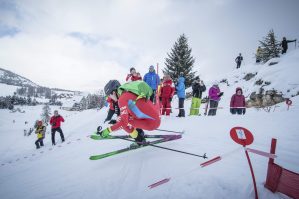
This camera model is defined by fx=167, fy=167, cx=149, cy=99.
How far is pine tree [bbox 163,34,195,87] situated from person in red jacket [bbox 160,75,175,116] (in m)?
14.7

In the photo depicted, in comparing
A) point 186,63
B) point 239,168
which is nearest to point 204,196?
point 239,168

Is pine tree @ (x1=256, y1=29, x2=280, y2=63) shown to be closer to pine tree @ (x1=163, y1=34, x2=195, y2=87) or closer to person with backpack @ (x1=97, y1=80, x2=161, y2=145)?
pine tree @ (x1=163, y1=34, x2=195, y2=87)

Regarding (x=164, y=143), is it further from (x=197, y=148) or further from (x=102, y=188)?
(x=102, y=188)

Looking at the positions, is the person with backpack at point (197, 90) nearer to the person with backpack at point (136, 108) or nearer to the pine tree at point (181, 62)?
the person with backpack at point (136, 108)

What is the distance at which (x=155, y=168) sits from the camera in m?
3.19

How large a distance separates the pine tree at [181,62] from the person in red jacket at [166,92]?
→ 1466cm

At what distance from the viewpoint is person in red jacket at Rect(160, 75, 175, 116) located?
9.40 meters

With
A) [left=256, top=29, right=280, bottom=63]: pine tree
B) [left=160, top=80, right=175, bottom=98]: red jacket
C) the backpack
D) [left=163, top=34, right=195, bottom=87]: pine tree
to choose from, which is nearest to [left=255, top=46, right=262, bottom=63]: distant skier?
[left=256, top=29, right=280, bottom=63]: pine tree

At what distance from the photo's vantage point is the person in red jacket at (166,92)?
9398 millimetres

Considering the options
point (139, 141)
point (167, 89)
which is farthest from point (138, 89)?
point (167, 89)

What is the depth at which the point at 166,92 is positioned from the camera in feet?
31.1

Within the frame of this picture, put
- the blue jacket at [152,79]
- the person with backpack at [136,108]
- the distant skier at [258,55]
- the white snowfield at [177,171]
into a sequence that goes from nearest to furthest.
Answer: the white snowfield at [177,171] < the person with backpack at [136,108] < the blue jacket at [152,79] < the distant skier at [258,55]

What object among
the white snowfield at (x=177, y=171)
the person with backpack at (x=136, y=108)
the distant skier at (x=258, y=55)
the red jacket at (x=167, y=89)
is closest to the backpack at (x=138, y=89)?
the person with backpack at (x=136, y=108)

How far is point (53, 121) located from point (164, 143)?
29.7ft
